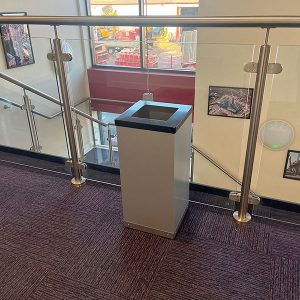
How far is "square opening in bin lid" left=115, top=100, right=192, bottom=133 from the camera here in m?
1.39

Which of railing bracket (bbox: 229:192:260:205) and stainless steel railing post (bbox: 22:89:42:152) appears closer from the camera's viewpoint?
railing bracket (bbox: 229:192:260:205)

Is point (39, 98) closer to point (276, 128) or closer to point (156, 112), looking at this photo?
point (156, 112)

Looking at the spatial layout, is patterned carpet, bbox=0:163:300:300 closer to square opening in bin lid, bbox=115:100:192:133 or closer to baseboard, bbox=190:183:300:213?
baseboard, bbox=190:183:300:213

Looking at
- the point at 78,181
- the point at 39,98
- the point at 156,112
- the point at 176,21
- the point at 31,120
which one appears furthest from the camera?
the point at 31,120

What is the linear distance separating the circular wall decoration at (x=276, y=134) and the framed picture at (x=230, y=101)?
0.51 feet

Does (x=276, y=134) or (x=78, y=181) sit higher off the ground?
(x=276, y=134)

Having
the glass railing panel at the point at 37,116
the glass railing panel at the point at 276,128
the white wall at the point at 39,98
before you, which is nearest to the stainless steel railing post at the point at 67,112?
the white wall at the point at 39,98

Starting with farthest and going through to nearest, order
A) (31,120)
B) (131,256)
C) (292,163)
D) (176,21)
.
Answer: (31,120), (292,163), (131,256), (176,21)

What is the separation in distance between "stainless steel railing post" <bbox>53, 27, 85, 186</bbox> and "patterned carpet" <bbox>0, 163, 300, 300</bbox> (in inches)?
8.2

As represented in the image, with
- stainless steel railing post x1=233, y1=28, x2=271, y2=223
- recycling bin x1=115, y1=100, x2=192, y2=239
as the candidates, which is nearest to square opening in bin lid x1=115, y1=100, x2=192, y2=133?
recycling bin x1=115, y1=100, x2=192, y2=239

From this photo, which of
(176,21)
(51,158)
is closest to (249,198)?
(176,21)

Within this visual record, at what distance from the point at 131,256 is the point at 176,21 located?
3.83 feet

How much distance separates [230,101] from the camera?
2121 millimetres

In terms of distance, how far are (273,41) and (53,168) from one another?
3.26 metres
